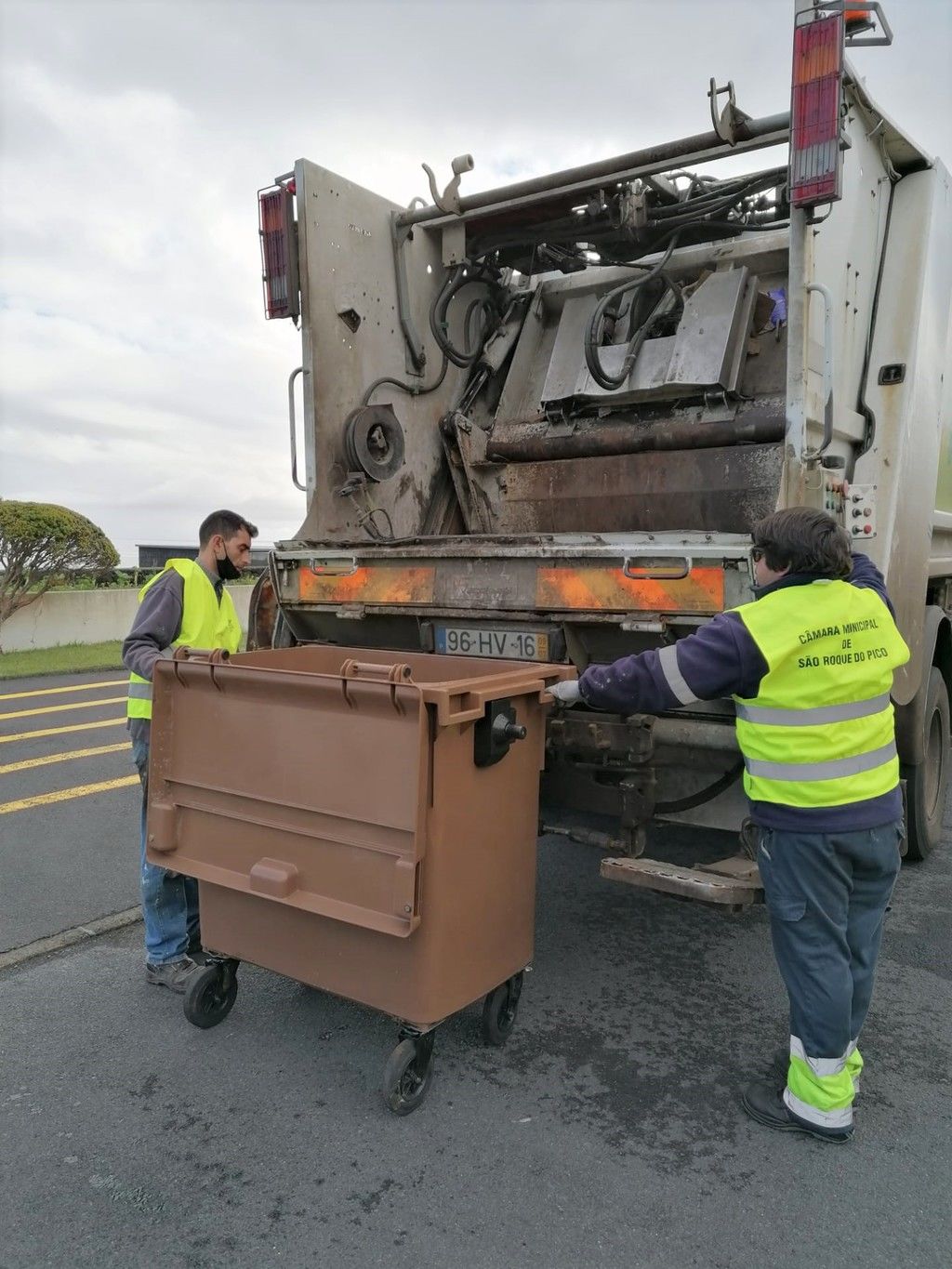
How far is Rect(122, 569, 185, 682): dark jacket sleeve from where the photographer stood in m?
2.85

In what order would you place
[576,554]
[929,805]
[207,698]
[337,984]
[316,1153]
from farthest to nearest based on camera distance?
[929,805], [576,554], [207,698], [337,984], [316,1153]

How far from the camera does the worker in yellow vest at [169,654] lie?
2.89m

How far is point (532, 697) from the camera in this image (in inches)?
99.7

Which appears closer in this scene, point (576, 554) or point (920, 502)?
point (576, 554)

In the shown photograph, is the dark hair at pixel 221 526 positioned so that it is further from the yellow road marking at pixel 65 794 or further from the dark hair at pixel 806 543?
the yellow road marking at pixel 65 794

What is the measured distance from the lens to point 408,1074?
7.52 ft

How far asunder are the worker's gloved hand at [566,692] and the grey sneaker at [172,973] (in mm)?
1400

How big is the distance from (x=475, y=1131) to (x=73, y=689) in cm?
748

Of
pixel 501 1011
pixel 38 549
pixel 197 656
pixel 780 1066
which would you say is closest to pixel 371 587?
pixel 197 656

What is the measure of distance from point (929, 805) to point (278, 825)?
3.12m

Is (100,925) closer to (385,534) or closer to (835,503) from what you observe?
(385,534)

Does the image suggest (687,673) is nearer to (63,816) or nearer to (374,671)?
(374,671)

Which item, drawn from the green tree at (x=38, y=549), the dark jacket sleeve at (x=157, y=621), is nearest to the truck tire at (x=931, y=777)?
the dark jacket sleeve at (x=157, y=621)

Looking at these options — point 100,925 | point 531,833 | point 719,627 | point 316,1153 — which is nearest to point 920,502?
point 719,627
